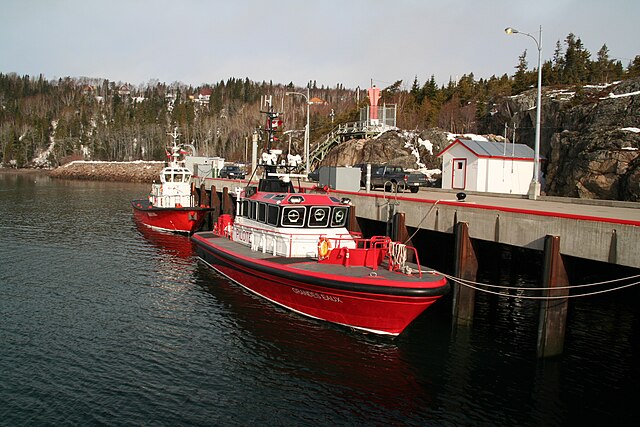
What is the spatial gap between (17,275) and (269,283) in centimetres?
1228

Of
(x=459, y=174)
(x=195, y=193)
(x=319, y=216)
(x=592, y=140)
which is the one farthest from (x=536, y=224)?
(x=195, y=193)

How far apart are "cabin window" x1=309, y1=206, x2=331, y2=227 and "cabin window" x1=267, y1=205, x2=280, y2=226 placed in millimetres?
1236

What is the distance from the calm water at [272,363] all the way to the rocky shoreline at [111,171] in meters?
92.9

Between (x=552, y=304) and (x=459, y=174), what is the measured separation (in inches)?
941

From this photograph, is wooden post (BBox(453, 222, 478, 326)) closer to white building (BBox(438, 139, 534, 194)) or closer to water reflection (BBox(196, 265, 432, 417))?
water reflection (BBox(196, 265, 432, 417))

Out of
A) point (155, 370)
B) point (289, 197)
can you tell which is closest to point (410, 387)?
point (155, 370)

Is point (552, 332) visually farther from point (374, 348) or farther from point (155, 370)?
point (155, 370)

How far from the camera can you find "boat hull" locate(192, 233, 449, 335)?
13711mm

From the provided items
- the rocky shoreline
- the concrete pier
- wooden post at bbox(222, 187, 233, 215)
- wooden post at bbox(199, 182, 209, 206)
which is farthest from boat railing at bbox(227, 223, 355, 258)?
the rocky shoreline

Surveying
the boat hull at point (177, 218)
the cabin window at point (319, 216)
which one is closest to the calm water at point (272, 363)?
the cabin window at point (319, 216)

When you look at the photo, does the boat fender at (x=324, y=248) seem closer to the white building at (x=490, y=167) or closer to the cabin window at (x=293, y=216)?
the cabin window at (x=293, y=216)

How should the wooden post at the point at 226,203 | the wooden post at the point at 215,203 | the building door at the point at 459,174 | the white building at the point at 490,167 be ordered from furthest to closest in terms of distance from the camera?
the wooden post at the point at 215,203 → the wooden post at the point at 226,203 → the building door at the point at 459,174 → the white building at the point at 490,167

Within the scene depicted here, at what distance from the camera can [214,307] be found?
59.7ft

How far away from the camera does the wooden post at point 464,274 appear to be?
1473cm
